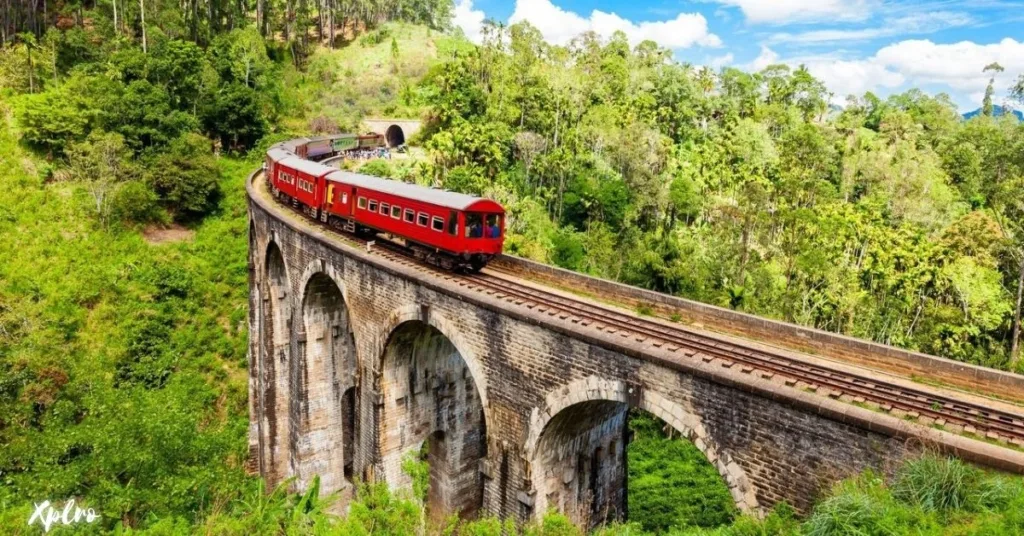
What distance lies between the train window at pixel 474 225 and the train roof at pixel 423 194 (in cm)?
23

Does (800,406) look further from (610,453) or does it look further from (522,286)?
(522,286)

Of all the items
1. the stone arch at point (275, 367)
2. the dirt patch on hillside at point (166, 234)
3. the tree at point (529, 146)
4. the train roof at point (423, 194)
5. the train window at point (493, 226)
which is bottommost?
the stone arch at point (275, 367)

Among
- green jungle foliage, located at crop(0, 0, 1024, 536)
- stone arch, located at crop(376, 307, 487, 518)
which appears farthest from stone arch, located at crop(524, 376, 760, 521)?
stone arch, located at crop(376, 307, 487, 518)

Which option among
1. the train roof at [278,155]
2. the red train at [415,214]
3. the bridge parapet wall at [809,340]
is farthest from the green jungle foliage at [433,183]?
the train roof at [278,155]

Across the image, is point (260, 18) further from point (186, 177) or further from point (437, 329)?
point (437, 329)

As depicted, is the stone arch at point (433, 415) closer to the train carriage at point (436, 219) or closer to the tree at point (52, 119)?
the train carriage at point (436, 219)

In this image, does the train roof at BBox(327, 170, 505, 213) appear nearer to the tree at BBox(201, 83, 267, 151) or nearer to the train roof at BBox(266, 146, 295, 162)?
the train roof at BBox(266, 146, 295, 162)

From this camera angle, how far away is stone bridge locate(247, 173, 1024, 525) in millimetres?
8883

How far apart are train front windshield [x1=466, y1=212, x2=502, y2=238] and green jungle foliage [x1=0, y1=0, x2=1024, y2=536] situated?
23.4 ft

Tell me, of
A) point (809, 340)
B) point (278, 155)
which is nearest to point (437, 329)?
point (809, 340)

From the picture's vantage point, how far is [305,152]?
37.8m

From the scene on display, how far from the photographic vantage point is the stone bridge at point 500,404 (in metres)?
8.88

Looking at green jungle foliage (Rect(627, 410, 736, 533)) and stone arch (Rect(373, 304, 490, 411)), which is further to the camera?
green jungle foliage (Rect(627, 410, 736, 533))

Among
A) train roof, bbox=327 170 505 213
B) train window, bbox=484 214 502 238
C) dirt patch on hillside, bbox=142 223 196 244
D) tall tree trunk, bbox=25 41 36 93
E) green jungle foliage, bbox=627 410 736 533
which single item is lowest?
green jungle foliage, bbox=627 410 736 533
